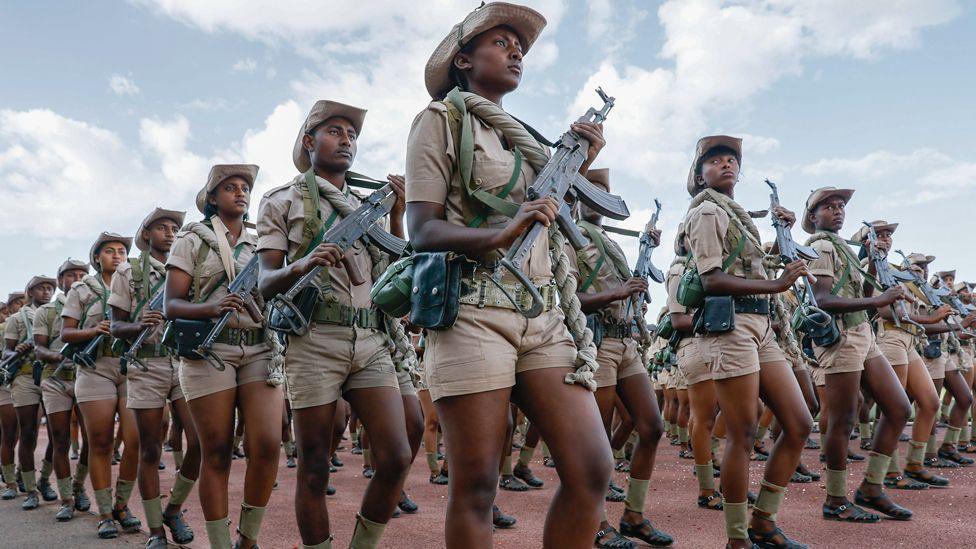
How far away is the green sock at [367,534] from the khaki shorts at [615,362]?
2523 millimetres

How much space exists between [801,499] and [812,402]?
1.87 meters

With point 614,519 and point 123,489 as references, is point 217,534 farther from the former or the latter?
point 614,519

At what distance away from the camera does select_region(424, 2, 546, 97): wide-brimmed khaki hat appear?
3109mm

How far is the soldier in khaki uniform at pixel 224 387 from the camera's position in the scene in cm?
447

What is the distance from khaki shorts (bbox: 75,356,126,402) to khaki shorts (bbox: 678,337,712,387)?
5043mm

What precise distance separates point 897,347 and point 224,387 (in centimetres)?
659

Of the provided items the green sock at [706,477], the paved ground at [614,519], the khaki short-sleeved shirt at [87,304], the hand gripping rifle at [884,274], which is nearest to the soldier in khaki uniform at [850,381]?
the paved ground at [614,519]

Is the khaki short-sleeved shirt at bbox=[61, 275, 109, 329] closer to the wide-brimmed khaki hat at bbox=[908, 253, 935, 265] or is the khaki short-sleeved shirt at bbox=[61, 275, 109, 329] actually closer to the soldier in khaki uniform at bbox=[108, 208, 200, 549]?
the soldier in khaki uniform at bbox=[108, 208, 200, 549]

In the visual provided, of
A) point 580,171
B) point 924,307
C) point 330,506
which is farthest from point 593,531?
point 924,307

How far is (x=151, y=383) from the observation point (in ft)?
19.9

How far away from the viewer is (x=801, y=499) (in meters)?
7.12

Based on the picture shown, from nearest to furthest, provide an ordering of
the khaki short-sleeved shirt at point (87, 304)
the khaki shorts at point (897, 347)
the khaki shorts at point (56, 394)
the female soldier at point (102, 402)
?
the female soldier at point (102, 402) → the khaki short-sleeved shirt at point (87, 304) → the khaki shorts at point (897, 347) → the khaki shorts at point (56, 394)

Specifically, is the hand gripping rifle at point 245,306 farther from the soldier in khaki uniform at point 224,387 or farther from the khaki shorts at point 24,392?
the khaki shorts at point 24,392

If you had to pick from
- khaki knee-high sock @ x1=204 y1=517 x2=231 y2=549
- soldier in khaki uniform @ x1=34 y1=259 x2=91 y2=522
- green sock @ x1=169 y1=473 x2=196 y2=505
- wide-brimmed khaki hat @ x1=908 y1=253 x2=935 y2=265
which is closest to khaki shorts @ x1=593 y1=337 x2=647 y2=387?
khaki knee-high sock @ x1=204 y1=517 x2=231 y2=549
